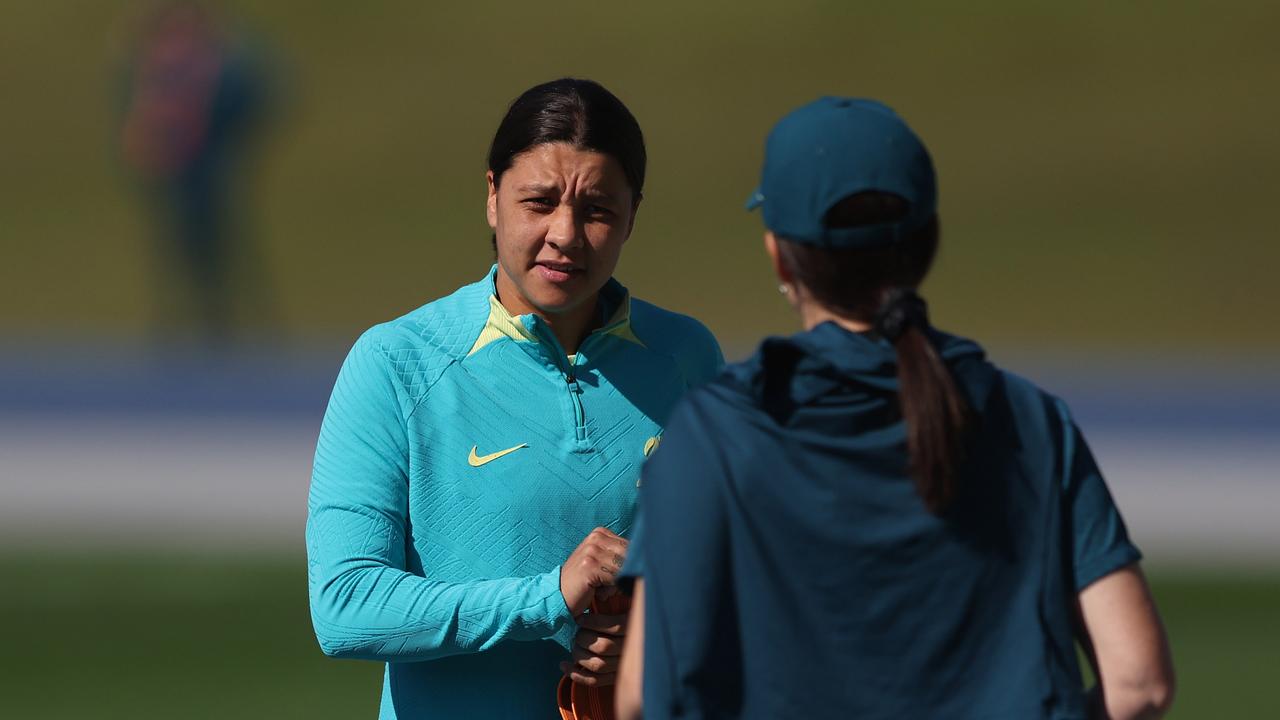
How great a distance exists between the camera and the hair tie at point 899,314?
76.8 inches

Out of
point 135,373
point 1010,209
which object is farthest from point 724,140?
point 135,373

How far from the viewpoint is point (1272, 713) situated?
6.66 m

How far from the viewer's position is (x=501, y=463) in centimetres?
263

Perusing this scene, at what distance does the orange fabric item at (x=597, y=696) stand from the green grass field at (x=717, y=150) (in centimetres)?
1732

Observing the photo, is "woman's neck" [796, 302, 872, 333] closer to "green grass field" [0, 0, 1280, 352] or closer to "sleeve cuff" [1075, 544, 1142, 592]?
"sleeve cuff" [1075, 544, 1142, 592]

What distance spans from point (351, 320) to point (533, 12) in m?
7.49

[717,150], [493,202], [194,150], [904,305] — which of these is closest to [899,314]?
[904,305]

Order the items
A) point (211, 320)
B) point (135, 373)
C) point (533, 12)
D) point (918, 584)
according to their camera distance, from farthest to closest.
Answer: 1. point (533, 12)
2. point (211, 320)
3. point (135, 373)
4. point (918, 584)

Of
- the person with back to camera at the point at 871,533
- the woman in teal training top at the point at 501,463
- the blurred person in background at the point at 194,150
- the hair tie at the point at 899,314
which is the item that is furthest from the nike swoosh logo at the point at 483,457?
the blurred person in background at the point at 194,150

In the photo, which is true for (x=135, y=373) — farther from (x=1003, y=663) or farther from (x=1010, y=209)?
(x=1003, y=663)

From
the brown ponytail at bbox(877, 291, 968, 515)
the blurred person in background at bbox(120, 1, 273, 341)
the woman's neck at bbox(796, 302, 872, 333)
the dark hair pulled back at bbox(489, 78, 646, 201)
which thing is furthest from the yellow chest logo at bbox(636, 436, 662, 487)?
the blurred person in background at bbox(120, 1, 273, 341)

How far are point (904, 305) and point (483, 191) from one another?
22727 millimetres

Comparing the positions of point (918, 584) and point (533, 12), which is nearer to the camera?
point (918, 584)

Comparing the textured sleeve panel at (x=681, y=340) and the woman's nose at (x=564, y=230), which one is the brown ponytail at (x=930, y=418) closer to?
the woman's nose at (x=564, y=230)
